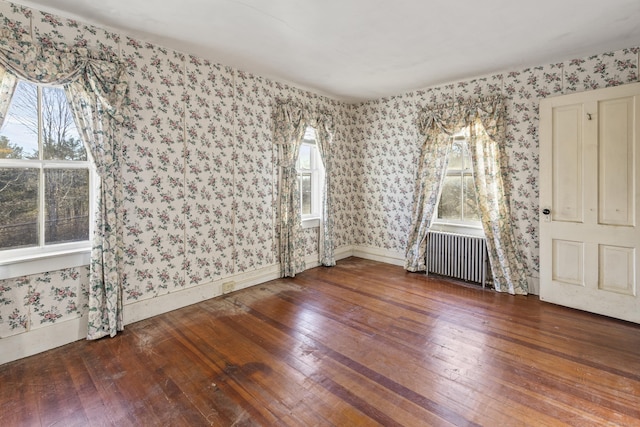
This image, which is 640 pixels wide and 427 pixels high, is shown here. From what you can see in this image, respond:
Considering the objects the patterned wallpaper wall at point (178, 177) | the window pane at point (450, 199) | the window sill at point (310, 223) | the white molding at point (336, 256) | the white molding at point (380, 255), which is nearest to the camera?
the patterned wallpaper wall at point (178, 177)

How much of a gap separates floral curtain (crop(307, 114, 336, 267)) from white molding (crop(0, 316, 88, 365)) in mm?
3137

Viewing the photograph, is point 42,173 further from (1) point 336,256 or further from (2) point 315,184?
(1) point 336,256

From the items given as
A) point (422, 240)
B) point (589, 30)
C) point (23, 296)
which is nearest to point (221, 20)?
point (23, 296)

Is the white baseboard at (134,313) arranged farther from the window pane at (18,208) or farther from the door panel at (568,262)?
the door panel at (568,262)

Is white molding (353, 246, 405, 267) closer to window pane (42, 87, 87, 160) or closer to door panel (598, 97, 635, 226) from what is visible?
door panel (598, 97, 635, 226)

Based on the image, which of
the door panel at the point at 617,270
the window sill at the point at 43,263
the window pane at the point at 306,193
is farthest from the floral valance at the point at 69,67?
the door panel at the point at 617,270

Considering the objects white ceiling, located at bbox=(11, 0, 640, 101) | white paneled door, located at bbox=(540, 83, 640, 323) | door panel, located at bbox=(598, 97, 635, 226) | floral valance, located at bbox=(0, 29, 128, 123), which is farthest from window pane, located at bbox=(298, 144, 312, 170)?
door panel, located at bbox=(598, 97, 635, 226)

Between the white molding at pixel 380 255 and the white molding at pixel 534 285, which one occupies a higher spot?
the white molding at pixel 380 255

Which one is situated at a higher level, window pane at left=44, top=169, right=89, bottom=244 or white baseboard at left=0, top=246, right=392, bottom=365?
window pane at left=44, top=169, right=89, bottom=244

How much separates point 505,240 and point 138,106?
176 inches

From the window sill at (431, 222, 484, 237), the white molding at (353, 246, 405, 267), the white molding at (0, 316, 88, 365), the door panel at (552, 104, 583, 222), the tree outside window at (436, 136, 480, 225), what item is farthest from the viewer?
the white molding at (353, 246, 405, 267)

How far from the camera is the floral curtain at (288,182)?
4234 millimetres

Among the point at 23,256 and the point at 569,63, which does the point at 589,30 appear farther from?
the point at 23,256

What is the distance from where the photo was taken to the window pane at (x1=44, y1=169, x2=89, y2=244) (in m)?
2.60
